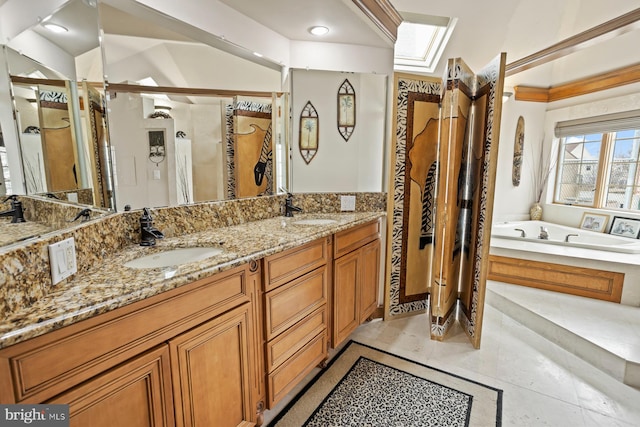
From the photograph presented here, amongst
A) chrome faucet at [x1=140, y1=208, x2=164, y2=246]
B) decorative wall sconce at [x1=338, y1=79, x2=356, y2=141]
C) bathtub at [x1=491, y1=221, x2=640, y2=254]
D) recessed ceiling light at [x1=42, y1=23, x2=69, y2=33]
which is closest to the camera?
recessed ceiling light at [x1=42, y1=23, x2=69, y2=33]

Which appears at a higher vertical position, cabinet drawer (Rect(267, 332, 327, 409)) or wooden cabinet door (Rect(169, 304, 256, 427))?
wooden cabinet door (Rect(169, 304, 256, 427))

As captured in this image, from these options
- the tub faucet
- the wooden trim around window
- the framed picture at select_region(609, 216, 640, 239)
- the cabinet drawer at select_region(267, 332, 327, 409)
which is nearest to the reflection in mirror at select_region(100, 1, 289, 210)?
the cabinet drawer at select_region(267, 332, 327, 409)

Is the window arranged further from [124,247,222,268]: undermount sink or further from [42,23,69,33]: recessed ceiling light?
[42,23,69,33]: recessed ceiling light

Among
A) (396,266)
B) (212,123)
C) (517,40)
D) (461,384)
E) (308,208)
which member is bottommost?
(461,384)

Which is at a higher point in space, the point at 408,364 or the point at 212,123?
the point at 212,123

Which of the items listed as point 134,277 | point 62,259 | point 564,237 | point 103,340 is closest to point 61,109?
point 62,259

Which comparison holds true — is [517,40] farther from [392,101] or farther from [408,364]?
[408,364]

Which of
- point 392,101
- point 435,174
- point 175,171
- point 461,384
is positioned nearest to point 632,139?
point 435,174

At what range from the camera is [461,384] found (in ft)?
6.18

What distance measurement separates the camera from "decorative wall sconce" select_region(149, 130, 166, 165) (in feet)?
5.10

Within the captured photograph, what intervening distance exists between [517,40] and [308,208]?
250cm

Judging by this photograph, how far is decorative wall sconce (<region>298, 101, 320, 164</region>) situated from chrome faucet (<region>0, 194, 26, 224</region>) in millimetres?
1631

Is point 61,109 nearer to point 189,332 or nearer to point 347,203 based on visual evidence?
point 189,332

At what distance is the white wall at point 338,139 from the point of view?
2318 millimetres
